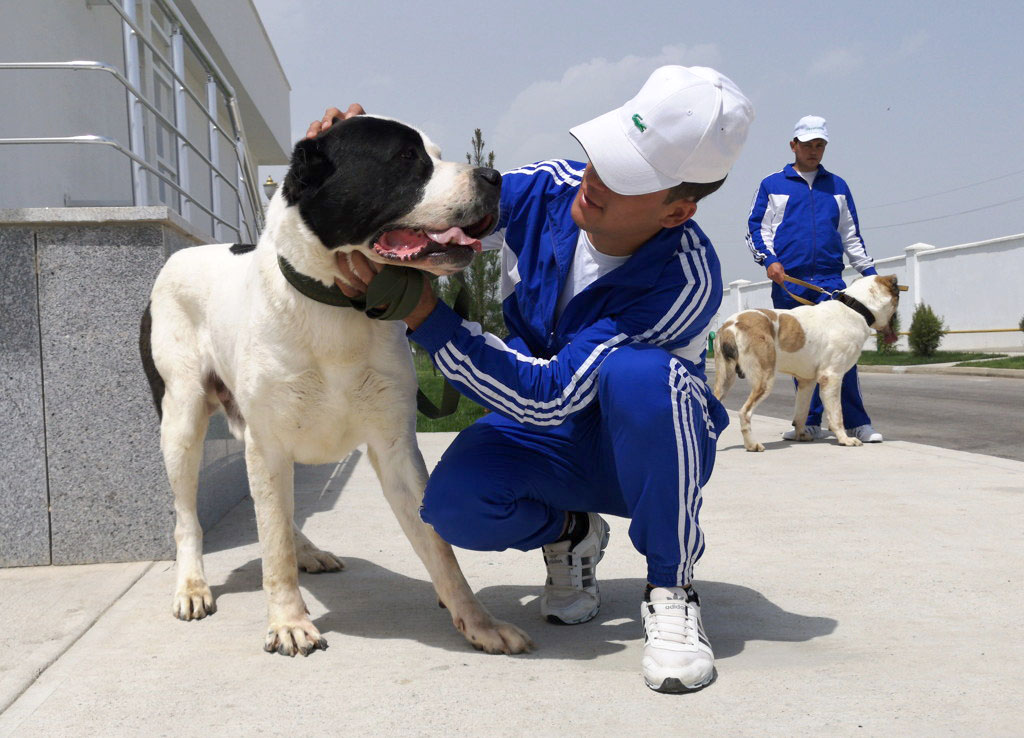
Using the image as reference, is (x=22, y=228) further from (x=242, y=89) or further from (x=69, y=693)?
(x=242, y=89)

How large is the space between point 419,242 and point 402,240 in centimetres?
5

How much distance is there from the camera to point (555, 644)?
97.1 inches

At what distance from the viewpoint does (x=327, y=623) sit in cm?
271

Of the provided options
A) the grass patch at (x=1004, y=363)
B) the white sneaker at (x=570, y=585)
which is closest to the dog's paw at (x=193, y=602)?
the white sneaker at (x=570, y=585)

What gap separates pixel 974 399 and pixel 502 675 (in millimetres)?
9986

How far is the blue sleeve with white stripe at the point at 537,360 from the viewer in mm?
2354

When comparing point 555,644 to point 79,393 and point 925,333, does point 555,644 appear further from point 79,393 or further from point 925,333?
point 925,333

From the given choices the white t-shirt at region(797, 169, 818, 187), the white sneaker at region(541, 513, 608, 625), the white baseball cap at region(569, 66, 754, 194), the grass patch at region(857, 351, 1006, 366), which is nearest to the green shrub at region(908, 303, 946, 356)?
the grass patch at region(857, 351, 1006, 366)

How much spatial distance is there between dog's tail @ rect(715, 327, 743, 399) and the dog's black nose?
482cm

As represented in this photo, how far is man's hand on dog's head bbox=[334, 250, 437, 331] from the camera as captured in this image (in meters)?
2.34

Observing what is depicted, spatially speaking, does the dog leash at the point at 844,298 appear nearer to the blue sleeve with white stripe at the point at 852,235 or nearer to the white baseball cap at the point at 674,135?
the blue sleeve with white stripe at the point at 852,235

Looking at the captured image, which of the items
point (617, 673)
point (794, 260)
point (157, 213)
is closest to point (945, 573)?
point (617, 673)

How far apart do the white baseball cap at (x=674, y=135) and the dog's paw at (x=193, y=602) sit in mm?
1768

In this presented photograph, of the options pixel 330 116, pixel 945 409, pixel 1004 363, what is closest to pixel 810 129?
pixel 945 409
